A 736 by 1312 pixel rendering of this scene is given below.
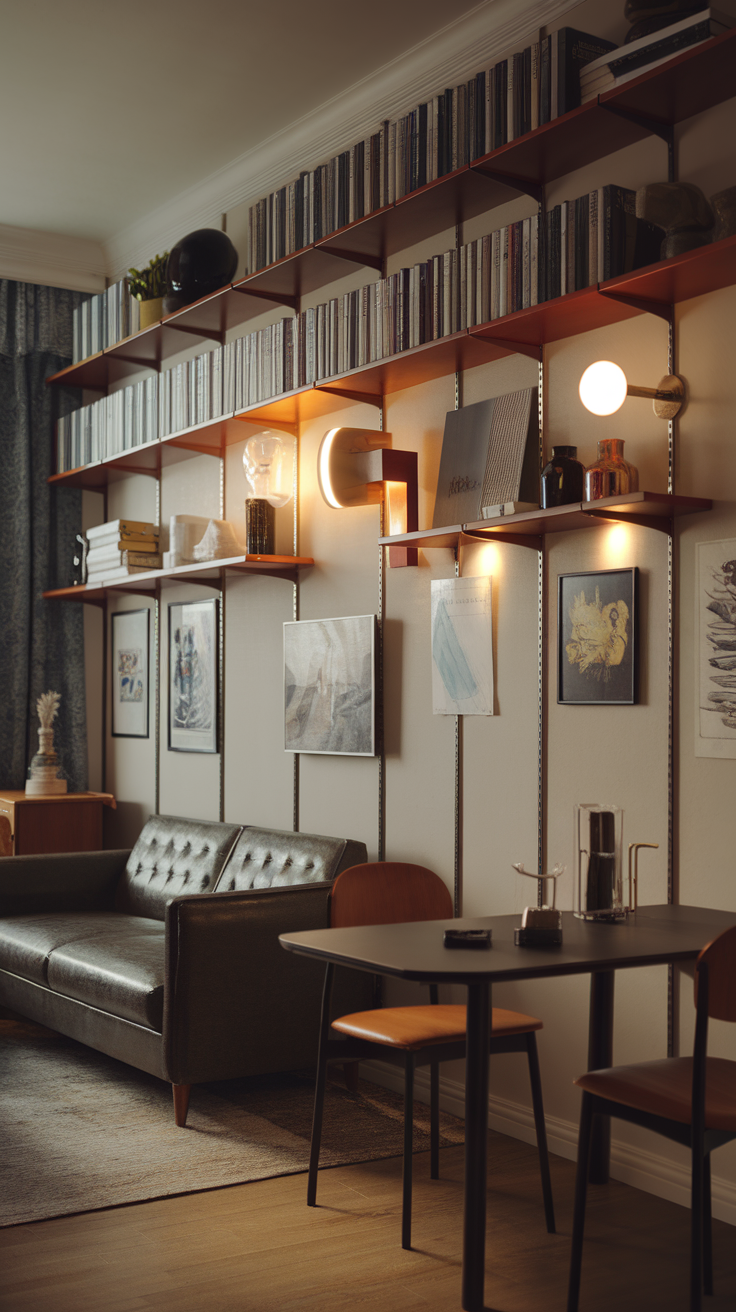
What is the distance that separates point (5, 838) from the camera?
5.56m

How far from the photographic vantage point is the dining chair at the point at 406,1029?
2.92 meters

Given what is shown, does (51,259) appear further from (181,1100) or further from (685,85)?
(181,1100)

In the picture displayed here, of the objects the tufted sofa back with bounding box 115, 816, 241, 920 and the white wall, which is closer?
the white wall

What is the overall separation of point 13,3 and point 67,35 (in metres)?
0.24

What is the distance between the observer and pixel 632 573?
3.29m

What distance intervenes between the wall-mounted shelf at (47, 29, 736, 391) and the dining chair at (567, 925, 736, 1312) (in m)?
2.05

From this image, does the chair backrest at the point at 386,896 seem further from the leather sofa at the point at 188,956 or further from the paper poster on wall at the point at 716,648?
the paper poster on wall at the point at 716,648

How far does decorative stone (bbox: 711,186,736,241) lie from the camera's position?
293cm

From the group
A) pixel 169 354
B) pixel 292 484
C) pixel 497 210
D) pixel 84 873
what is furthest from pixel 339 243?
pixel 84 873

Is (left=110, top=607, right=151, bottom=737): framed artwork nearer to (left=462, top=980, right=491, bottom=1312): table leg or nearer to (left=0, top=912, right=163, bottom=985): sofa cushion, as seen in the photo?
(left=0, top=912, right=163, bottom=985): sofa cushion

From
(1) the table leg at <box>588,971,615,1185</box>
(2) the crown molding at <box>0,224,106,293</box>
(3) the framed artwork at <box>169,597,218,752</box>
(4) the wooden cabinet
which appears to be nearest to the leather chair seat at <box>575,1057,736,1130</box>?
(1) the table leg at <box>588,971,615,1185</box>

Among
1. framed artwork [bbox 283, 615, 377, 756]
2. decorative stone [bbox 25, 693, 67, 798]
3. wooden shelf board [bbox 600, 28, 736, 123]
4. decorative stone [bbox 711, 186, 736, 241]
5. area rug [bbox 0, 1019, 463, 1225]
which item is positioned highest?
wooden shelf board [bbox 600, 28, 736, 123]

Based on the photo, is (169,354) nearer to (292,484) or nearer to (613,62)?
(292,484)

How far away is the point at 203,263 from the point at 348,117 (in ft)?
2.77
